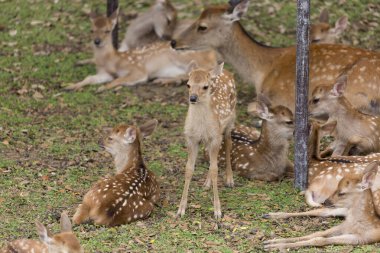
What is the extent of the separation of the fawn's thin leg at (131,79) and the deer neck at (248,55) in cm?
156

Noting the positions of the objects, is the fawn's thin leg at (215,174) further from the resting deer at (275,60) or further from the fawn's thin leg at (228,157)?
the resting deer at (275,60)

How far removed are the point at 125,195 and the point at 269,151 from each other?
1.98 meters

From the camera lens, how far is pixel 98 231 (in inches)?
292

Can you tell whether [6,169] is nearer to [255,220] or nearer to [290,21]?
[255,220]

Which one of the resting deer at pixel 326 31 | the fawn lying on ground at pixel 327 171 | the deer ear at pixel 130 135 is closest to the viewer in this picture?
the fawn lying on ground at pixel 327 171

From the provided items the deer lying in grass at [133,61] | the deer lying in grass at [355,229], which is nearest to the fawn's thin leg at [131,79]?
the deer lying in grass at [133,61]

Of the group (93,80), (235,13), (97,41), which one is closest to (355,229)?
(235,13)

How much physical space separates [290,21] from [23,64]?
3781mm

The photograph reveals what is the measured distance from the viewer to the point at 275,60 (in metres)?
10.7

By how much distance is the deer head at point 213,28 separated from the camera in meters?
10.9

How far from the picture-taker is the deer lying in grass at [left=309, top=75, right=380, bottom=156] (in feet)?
30.3

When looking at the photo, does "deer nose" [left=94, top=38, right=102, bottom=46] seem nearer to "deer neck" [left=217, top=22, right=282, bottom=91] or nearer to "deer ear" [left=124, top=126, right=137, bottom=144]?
"deer neck" [left=217, top=22, right=282, bottom=91]

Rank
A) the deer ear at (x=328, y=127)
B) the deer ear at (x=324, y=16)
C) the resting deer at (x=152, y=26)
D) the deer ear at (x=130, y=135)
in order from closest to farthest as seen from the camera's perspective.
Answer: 1. the deer ear at (x=130, y=135)
2. the deer ear at (x=328, y=127)
3. the deer ear at (x=324, y=16)
4. the resting deer at (x=152, y=26)

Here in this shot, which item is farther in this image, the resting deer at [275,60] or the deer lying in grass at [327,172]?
the resting deer at [275,60]
